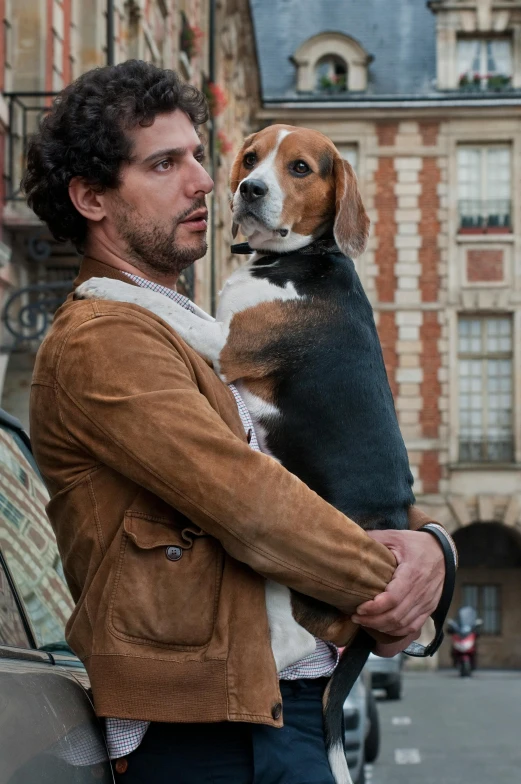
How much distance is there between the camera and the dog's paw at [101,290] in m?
3.07

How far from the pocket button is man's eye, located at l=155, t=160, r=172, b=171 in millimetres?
864

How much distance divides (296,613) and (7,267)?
33.4ft

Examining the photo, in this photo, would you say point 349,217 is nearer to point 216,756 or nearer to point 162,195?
point 162,195

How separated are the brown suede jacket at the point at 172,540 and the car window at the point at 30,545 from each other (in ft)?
1.42

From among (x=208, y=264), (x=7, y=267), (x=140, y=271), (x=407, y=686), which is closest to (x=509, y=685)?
(x=407, y=686)

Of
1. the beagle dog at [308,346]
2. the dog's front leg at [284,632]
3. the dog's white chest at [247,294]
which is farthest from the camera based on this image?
the dog's white chest at [247,294]

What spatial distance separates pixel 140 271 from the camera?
10.5ft

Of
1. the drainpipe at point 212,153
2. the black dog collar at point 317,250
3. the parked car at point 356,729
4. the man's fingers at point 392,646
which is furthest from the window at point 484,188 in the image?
the man's fingers at point 392,646

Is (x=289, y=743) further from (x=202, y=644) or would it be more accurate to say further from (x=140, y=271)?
(x=140, y=271)

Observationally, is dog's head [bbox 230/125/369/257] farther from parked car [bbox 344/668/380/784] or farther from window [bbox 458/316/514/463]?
window [bbox 458/316/514/463]

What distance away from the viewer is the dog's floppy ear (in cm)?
361

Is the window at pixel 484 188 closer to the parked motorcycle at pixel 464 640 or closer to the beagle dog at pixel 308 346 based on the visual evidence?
the parked motorcycle at pixel 464 640

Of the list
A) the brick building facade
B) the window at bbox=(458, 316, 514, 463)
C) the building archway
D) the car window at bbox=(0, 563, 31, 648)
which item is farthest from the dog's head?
the building archway

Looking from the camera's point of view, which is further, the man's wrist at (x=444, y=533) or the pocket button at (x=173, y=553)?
the man's wrist at (x=444, y=533)
